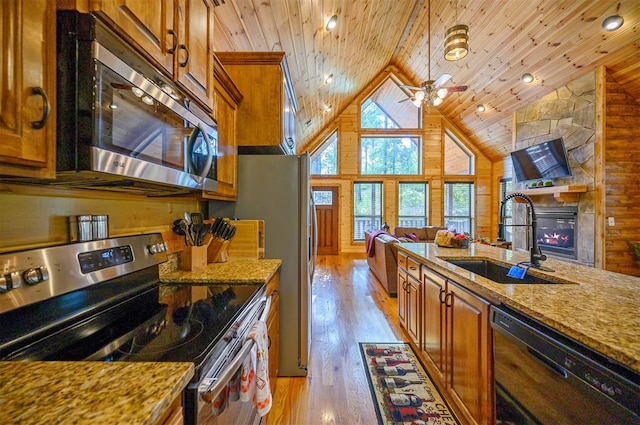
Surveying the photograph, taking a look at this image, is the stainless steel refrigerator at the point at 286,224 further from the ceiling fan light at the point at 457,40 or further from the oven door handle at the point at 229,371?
the ceiling fan light at the point at 457,40

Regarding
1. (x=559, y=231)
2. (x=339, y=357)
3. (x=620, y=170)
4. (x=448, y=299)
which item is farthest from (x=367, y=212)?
(x=448, y=299)

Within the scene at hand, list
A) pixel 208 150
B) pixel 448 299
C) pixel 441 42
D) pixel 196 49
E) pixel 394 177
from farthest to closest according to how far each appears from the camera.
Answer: pixel 394 177 → pixel 441 42 → pixel 448 299 → pixel 208 150 → pixel 196 49

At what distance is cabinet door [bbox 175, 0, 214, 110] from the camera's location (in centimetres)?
115

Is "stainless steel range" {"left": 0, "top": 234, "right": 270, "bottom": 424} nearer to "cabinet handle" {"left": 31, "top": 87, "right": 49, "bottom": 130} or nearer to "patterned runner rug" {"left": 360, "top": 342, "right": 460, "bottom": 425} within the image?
"cabinet handle" {"left": 31, "top": 87, "right": 49, "bottom": 130}

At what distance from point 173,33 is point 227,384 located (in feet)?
4.18

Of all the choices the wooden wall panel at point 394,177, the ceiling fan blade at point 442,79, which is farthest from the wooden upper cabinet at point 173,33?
the wooden wall panel at point 394,177

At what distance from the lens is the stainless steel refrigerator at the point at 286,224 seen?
84.8 inches

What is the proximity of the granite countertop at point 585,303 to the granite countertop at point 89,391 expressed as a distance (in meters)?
1.11

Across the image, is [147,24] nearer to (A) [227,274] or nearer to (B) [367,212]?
(A) [227,274]

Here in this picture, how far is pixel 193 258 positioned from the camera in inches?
68.7

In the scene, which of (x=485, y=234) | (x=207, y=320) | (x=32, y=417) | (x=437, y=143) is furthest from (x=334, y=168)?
(x=32, y=417)

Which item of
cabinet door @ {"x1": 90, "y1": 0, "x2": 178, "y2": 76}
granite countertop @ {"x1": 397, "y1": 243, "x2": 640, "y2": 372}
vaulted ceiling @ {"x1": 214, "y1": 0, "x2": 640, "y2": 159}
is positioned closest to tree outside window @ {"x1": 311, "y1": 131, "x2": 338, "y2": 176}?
vaulted ceiling @ {"x1": 214, "y1": 0, "x2": 640, "y2": 159}

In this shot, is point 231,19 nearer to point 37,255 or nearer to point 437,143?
point 37,255

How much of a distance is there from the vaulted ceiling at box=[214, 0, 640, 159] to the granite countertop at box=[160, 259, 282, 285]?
1.84 meters
